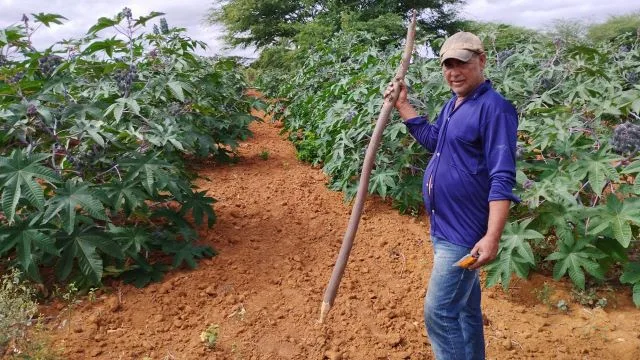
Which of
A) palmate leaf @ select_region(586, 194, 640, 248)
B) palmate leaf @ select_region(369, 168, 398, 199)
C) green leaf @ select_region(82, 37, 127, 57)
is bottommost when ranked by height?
palmate leaf @ select_region(369, 168, 398, 199)

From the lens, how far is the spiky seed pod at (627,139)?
8.48 ft

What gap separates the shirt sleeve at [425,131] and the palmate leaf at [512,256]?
0.81m

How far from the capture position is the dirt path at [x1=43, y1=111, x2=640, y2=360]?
7.89 ft

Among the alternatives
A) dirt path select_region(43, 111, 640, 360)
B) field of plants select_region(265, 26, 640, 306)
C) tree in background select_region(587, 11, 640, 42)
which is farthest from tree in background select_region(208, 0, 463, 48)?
dirt path select_region(43, 111, 640, 360)

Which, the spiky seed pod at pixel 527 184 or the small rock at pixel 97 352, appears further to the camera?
the spiky seed pod at pixel 527 184

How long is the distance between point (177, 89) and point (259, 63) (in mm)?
16537

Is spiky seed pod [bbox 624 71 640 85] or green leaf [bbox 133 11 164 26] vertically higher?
green leaf [bbox 133 11 164 26]

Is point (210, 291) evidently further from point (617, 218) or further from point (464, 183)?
point (617, 218)

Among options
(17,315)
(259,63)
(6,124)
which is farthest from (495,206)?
(259,63)

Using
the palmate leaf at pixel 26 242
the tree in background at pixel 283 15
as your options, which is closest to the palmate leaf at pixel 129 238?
the palmate leaf at pixel 26 242

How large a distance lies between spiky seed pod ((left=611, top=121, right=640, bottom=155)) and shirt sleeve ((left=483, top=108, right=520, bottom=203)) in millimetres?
1310

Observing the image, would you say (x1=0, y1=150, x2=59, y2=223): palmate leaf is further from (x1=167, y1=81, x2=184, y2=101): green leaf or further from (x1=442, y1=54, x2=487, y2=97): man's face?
(x1=442, y1=54, x2=487, y2=97): man's face

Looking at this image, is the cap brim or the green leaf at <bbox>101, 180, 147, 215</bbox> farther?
the green leaf at <bbox>101, 180, 147, 215</bbox>

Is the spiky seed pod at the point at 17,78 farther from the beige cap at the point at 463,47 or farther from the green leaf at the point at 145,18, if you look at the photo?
the beige cap at the point at 463,47
